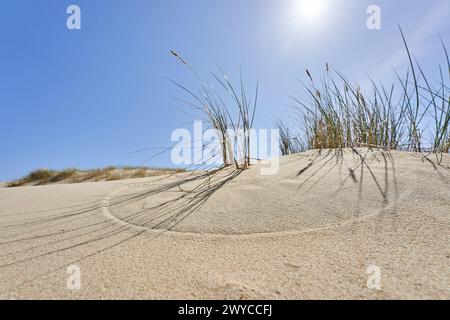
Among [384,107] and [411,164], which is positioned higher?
[384,107]

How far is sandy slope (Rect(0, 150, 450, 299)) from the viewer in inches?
25.3

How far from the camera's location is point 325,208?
1.07 metres

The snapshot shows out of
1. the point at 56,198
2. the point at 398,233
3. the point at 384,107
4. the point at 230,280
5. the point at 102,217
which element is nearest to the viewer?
the point at 230,280

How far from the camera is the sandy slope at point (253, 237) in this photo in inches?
25.3

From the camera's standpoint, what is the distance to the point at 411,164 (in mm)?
1402

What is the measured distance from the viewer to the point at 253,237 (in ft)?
3.00

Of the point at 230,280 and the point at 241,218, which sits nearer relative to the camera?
the point at 230,280

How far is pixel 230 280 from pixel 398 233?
1.89 feet

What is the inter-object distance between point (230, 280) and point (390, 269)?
408mm
